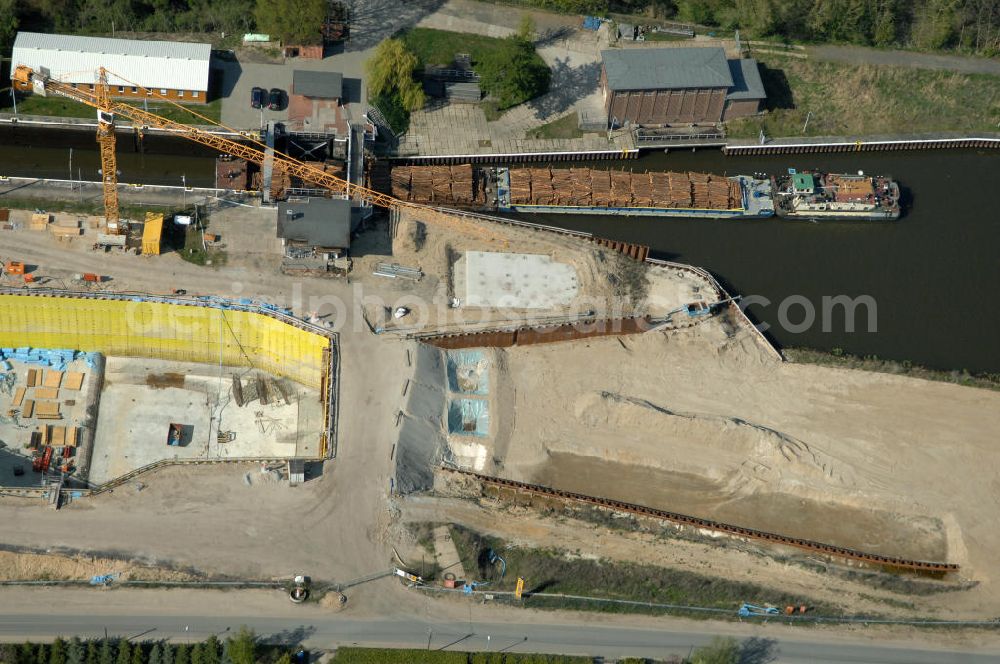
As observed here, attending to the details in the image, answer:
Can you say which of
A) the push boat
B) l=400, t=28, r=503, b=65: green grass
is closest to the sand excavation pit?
→ the push boat

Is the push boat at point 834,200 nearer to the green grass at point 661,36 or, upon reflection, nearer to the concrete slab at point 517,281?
the green grass at point 661,36

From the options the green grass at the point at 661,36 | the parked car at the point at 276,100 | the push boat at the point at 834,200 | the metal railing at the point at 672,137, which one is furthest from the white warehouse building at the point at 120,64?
the push boat at the point at 834,200

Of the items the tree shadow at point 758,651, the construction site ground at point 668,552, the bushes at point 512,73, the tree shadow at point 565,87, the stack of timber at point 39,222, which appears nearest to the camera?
the tree shadow at point 758,651

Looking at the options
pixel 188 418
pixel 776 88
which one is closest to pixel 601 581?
pixel 188 418

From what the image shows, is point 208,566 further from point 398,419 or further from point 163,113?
point 163,113

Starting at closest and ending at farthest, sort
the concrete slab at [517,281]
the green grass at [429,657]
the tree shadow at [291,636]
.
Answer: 1. the green grass at [429,657]
2. the tree shadow at [291,636]
3. the concrete slab at [517,281]

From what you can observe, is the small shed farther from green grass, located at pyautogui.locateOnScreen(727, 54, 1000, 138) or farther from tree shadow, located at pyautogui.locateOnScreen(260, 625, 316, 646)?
green grass, located at pyautogui.locateOnScreen(727, 54, 1000, 138)

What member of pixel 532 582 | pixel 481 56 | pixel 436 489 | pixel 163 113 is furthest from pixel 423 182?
pixel 532 582
